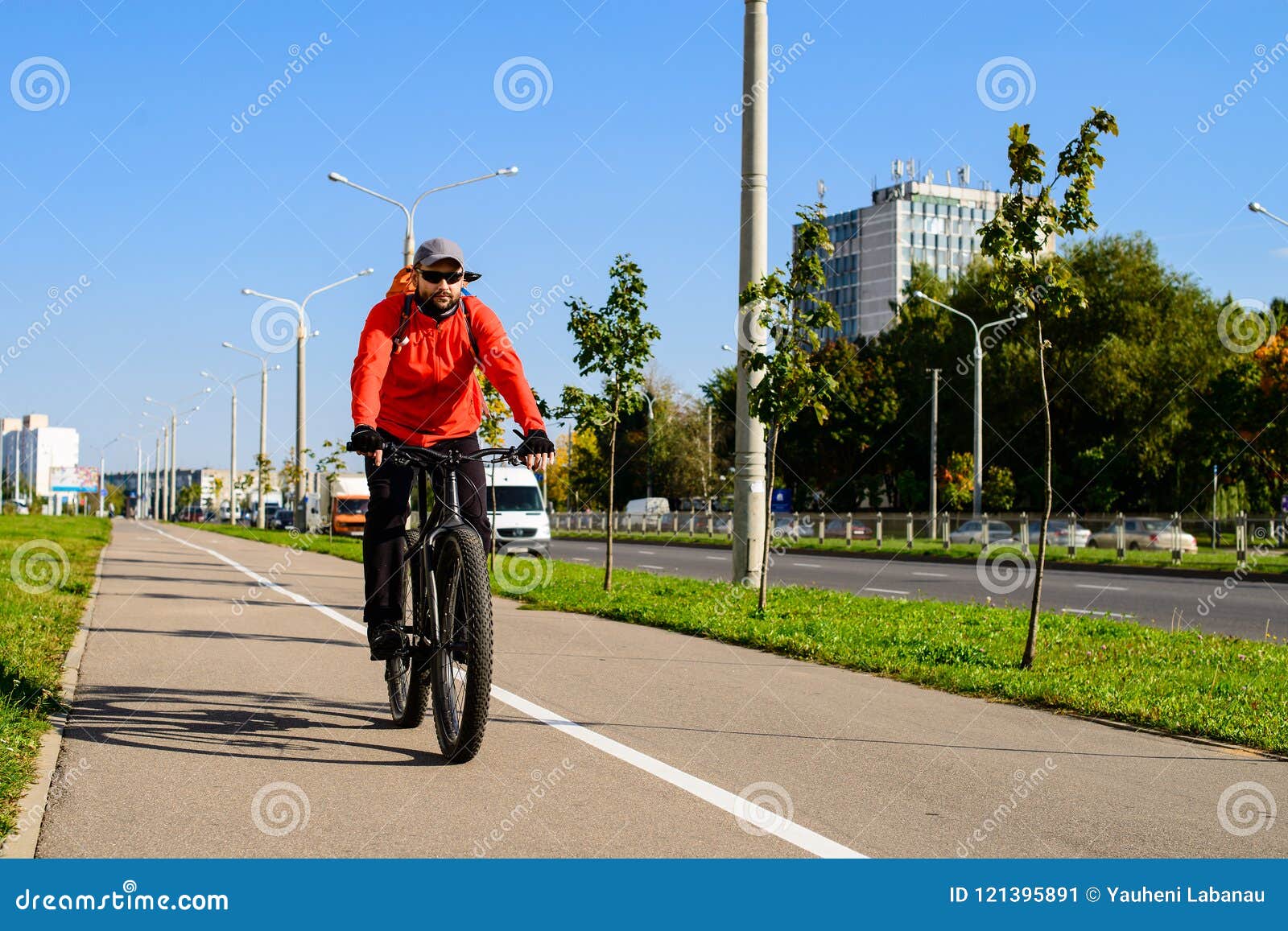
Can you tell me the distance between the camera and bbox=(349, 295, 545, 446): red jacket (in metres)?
5.80

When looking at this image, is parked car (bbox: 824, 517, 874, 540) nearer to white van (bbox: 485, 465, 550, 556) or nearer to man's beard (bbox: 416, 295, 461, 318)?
white van (bbox: 485, 465, 550, 556)

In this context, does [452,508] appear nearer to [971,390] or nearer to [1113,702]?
[1113,702]

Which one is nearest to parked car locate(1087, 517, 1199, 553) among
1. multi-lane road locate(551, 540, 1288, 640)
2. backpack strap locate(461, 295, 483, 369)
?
multi-lane road locate(551, 540, 1288, 640)

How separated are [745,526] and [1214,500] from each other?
135 ft

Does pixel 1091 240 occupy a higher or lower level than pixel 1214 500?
higher

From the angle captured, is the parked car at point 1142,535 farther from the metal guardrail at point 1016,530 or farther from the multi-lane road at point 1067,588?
the multi-lane road at point 1067,588

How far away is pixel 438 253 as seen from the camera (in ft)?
19.1

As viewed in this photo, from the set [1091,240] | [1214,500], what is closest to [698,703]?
[1214,500]

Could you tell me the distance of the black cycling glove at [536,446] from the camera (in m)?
5.70

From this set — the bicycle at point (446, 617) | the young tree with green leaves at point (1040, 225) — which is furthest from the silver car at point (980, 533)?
the bicycle at point (446, 617)

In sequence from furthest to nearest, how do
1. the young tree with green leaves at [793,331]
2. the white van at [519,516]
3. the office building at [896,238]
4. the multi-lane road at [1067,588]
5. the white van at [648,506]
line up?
the office building at [896,238]
the white van at [648,506]
the white van at [519,516]
the multi-lane road at [1067,588]
the young tree with green leaves at [793,331]

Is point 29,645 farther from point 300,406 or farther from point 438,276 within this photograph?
point 300,406

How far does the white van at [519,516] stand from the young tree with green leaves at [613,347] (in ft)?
39.6

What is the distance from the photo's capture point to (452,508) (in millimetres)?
5840
